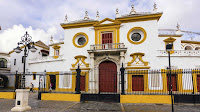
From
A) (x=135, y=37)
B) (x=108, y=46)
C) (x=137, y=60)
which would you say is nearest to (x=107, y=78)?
(x=108, y=46)

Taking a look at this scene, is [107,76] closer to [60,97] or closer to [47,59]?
→ [60,97]

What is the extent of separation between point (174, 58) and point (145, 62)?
3.22m

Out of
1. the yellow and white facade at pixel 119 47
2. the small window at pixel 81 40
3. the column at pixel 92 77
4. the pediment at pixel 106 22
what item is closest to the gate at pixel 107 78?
the yellow and white facade at pixel 119 47

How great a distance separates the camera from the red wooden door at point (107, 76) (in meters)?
16.5

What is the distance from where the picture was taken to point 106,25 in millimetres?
A: 17500

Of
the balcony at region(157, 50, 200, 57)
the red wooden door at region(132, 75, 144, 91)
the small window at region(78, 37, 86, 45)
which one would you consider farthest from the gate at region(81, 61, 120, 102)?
the balcony at region(157, 50, 200, 57)

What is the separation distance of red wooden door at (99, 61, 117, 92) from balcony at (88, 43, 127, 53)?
5.98 feet

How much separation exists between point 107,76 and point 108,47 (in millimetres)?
3394

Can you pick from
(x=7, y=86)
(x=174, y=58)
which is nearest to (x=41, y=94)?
(x=174, y=58)

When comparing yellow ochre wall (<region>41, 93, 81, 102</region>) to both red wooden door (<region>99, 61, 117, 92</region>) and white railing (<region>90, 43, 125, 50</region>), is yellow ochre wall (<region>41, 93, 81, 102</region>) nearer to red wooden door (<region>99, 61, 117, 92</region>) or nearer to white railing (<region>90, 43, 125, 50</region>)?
red wooden door (<region>99, 61, 117, 92</region>)

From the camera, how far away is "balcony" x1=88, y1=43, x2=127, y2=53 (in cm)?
1595

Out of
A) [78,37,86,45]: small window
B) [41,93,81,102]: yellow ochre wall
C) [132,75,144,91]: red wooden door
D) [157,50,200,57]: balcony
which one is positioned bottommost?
[41,93,81,102]: yellow ochre wall

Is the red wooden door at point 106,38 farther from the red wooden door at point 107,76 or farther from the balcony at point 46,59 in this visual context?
the balcony at point 46,59

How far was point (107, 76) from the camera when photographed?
1689cm
